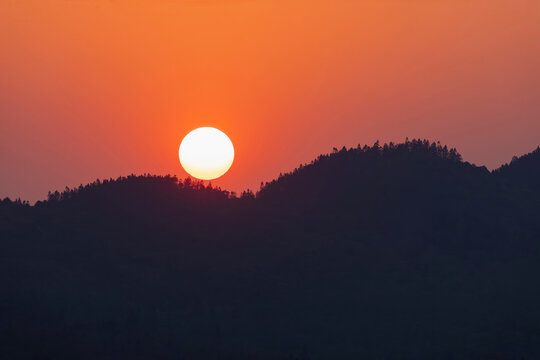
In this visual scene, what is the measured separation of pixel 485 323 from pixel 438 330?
Result: 418 inches

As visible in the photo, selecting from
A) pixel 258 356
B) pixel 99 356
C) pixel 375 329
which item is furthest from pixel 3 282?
pixel 375 329

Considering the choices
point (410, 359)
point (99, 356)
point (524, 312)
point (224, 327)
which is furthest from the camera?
point (524, 312)

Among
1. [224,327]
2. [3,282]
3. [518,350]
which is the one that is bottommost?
[518,350]

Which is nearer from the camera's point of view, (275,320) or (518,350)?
(518,350)

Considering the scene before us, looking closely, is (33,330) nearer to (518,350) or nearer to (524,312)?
(518,350)

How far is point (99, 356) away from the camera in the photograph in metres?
156

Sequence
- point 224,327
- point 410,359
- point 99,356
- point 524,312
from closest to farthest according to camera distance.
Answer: point 99,356 → point 410,359 → point 224,327 → point 524,312

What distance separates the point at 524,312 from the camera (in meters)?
A: 198

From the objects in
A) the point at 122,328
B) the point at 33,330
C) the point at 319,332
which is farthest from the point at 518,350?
Result: the point at 33,330

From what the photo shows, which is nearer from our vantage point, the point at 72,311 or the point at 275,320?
the point at 72,311

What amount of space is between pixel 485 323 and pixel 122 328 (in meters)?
70.7

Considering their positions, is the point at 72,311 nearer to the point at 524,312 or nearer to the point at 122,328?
the point at 122,328

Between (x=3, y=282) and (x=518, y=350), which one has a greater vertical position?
(x=3, y=282)

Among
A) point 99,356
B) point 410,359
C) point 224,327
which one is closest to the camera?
point 99,356
